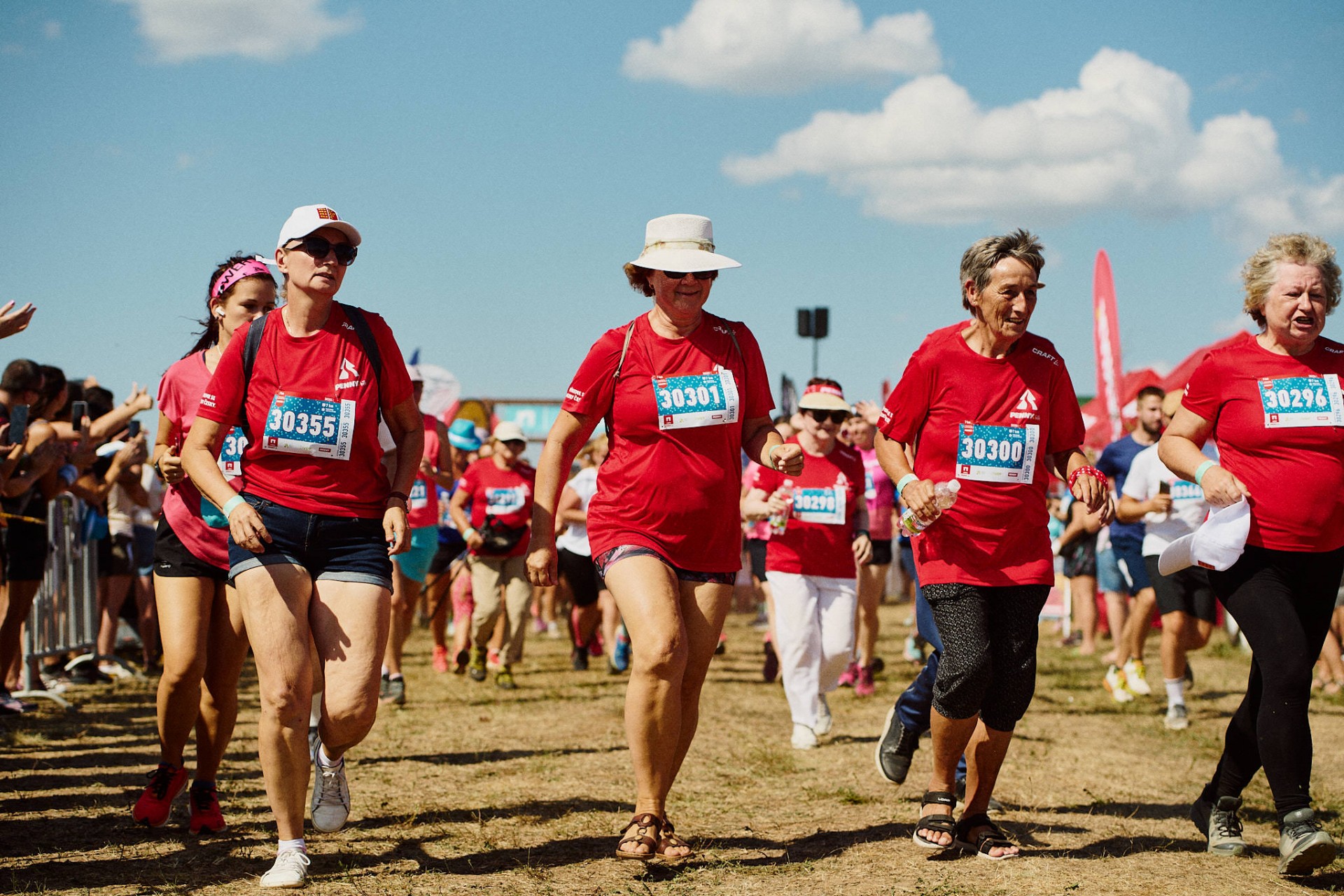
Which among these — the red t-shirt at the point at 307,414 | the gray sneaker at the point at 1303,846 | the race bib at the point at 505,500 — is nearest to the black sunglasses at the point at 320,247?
the red t-shirt at the point at 307,414

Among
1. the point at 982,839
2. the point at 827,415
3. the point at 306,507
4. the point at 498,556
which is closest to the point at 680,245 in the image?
the point at 306,507

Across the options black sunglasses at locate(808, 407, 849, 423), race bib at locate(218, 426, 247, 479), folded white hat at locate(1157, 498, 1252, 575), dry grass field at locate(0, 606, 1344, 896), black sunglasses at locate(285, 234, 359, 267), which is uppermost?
black sunglasses at locate(285, 234, 359, 267)

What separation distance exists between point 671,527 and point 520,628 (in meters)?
→ 7.34

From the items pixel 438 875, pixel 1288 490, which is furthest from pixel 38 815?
pixel 1288 490

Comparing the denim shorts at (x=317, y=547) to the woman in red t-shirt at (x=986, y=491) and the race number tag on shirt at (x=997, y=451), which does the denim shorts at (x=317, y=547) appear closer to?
the woman in red t-shirt at (x=986, y=491)

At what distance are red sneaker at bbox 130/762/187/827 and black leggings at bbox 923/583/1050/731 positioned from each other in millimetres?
3205

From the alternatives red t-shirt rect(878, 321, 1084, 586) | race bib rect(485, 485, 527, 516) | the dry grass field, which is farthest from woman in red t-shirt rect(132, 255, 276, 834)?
race bib rect(485, 485, 527, 516)

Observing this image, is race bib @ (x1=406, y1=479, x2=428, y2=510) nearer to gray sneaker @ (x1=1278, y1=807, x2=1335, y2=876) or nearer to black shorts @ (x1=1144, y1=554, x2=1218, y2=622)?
black shorts @ (x1=1144, y1=554, x2=1218, y2=622)

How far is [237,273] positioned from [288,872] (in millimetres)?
2446

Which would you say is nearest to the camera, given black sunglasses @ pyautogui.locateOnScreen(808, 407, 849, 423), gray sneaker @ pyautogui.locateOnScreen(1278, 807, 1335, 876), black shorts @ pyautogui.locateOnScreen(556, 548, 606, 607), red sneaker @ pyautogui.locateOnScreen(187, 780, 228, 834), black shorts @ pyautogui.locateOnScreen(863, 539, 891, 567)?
gray sneaker @ pyautogui.locateOnScreen(1278, 807, 1335, 876)

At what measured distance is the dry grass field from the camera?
4.99m

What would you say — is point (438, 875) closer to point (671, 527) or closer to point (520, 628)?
point (671, 527)

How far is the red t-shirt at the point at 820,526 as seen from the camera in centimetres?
891

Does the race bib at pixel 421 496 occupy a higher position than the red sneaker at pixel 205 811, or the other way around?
the race bib at pixel 421 496
